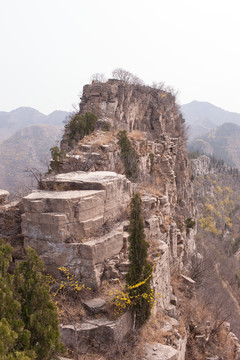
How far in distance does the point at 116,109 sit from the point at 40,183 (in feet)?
85.6

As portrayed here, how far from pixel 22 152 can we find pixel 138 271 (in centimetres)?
5682

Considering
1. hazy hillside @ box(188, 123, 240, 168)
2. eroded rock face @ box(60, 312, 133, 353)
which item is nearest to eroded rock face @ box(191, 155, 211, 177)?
hazy hillside @ box(188, 123, 240, 168)

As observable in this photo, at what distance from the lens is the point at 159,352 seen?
272 inches

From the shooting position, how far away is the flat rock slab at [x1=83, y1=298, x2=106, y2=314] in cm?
702

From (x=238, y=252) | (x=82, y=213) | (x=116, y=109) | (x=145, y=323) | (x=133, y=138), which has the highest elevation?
(x=116, y=109)

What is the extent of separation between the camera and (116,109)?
33844 mm

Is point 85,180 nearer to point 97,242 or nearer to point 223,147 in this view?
point 97,242

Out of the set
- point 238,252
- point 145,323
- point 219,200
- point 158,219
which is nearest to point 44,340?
point 145,323

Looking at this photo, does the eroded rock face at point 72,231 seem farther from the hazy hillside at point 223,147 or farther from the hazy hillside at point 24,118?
the hazy hillside at point 223,147

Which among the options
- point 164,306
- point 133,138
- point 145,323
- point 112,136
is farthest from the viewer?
point 133,138

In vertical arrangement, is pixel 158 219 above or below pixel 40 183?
below

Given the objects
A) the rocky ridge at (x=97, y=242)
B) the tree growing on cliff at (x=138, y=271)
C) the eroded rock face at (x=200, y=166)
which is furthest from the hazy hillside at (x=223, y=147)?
the tree growing on cliff at (x=138, y=271)

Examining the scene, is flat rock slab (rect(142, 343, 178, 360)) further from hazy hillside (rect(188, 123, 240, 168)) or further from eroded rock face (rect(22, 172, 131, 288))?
hazy hillside (rect(188, 123, 240, 168))

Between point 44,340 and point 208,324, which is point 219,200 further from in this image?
point 44,340
